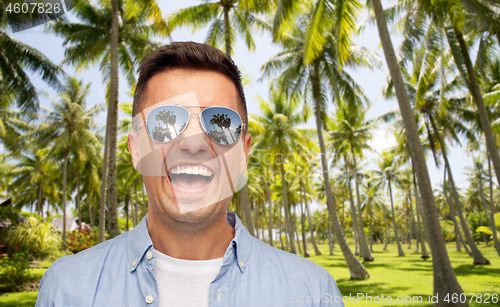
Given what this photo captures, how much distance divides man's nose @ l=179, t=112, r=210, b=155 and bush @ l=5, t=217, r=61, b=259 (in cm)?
1916

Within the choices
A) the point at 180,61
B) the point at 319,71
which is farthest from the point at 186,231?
the point at 319,71

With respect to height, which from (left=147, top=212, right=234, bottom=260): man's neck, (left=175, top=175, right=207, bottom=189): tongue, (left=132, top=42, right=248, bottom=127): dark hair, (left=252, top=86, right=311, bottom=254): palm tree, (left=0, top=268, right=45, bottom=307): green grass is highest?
(left=252, top=86, right=311, bottom=254): palm tree

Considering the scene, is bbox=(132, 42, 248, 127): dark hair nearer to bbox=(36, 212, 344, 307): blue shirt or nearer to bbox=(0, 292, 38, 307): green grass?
bbox=(36, 212, 344, 307): blue shirt

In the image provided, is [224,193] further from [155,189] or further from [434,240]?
[434,240]

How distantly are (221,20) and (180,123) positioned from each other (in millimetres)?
14480

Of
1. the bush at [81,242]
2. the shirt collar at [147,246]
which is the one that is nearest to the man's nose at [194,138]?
the shirt collar at [147,246]

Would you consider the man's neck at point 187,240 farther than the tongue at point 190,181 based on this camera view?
Yes

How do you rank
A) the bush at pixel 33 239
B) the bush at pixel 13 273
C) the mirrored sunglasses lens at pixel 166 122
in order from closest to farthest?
1. the mirrored sunglasses lens at pixel 166 122
2. the bush at pixel 13 273
3. the bush at pixel 33 239

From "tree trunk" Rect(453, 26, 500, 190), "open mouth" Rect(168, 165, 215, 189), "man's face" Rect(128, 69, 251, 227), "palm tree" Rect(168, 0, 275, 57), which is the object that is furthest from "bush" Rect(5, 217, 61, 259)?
"tree trunk" Rect(453, 26, 500, 190)

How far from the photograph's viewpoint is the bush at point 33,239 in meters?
16.4

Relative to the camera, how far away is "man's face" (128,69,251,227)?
1.27 m

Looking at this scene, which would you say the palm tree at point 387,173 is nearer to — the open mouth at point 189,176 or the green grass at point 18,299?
the green grass at point 18,299

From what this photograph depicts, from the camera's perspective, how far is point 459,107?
21562 millimetres

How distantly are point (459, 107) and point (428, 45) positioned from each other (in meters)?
13.4
